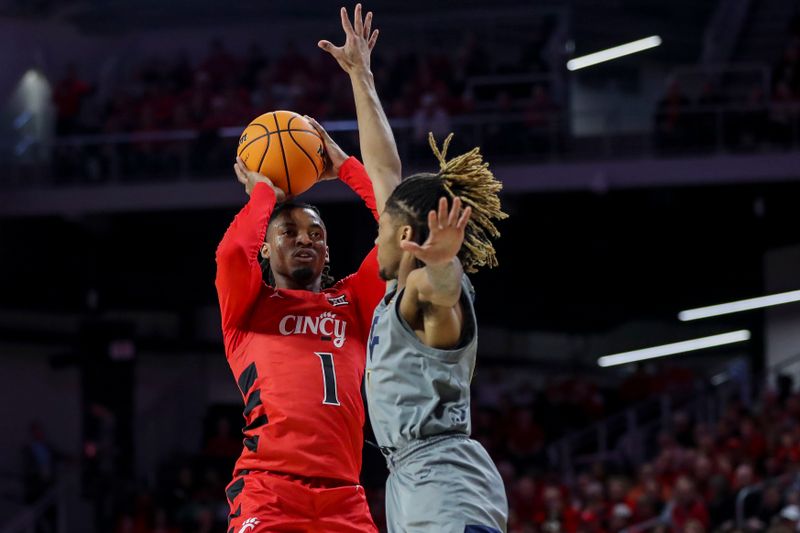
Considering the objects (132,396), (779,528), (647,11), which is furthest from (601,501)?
(647,11)

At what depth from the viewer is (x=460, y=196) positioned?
12.4 feet

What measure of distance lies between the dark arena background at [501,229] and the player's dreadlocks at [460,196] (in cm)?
837

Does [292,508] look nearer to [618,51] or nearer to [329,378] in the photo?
[329,378]

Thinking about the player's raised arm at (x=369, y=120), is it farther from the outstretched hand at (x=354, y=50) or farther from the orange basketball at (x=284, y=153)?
the orange basketball at (x=284, y=153)

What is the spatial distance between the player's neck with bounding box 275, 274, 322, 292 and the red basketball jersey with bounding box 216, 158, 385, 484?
8 centimetres

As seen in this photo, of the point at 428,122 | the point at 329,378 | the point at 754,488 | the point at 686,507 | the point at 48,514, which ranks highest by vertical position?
the point at 428,122

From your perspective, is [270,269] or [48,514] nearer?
[270,269]

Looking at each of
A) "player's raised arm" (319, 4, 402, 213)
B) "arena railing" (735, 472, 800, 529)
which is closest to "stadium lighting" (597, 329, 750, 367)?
"arena railing" (735, 472, 800, 529)

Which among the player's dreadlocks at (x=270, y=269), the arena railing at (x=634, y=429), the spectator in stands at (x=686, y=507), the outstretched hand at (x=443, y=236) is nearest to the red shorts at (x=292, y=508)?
the player's dreadlocks at (x=270, y=269)

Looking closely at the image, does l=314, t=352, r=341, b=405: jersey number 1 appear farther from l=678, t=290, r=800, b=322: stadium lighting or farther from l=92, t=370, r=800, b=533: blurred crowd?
l=678, t=290, r=800, b=322: stadium lighting

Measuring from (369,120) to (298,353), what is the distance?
36.1 inches

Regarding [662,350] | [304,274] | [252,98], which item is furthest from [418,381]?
[662,350]

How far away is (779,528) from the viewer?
32.2 ft

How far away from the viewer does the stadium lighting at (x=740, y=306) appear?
58.1ft
